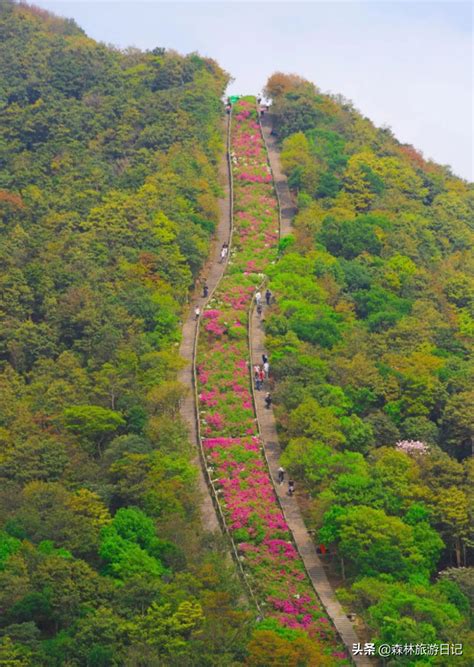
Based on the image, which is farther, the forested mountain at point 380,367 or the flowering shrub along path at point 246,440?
the forested mountain at point 380,367

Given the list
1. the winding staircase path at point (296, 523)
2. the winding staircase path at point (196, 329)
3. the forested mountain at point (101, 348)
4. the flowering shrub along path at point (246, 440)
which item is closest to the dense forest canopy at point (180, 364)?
the forested mountain at point (101, 348)

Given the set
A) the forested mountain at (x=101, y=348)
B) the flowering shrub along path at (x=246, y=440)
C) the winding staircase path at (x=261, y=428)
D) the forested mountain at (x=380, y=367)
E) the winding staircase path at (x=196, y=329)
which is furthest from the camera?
the winding staircase path at (x=196, y=329)

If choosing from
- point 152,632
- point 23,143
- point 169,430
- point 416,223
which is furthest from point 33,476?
point 23,143

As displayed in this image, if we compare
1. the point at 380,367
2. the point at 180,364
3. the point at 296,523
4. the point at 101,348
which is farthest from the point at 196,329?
the point at 296,523

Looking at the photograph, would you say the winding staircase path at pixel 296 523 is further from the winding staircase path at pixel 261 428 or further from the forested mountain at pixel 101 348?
the forested mountain at pixel 101 348

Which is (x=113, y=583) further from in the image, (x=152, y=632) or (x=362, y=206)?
(x=362, y=206)

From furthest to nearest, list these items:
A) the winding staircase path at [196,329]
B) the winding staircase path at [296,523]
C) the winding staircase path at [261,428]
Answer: the winding staircase path at [196,329], the winding staircase path at [261,428], the winding staircase path at [296,523]
